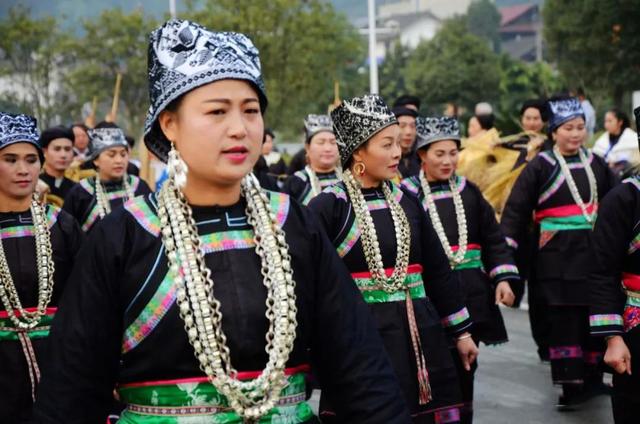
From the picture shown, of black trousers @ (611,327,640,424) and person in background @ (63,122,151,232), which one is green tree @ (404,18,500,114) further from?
black trousers @ (611,327,640,424)

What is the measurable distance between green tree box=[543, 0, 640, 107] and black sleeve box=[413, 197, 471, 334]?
25.6 metres

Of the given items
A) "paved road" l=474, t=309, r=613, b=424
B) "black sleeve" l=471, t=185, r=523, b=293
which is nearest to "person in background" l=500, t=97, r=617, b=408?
"paved road" l=474, t=309, r=613, b=424

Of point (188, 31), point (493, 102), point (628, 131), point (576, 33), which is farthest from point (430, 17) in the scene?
point (188, 31)

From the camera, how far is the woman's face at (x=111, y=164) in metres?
9.28

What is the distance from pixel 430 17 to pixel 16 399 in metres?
142

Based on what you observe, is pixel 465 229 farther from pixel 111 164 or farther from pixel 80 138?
pixel 80 138

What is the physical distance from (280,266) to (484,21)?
453 feet

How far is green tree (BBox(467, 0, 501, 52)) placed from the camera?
137 meters

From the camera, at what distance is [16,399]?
570cm

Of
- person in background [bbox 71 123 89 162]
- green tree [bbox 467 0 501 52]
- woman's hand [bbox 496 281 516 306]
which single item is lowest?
woman's hand [bbox 496 281 516 306]

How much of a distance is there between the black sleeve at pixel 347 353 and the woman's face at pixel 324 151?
663 cm

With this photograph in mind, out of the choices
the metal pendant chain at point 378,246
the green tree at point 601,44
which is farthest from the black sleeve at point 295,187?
Result: the green tree at point 601,44

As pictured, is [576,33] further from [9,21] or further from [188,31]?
[188,31]

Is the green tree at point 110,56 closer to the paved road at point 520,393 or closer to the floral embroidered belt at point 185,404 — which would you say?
the paved road at point 520,393
